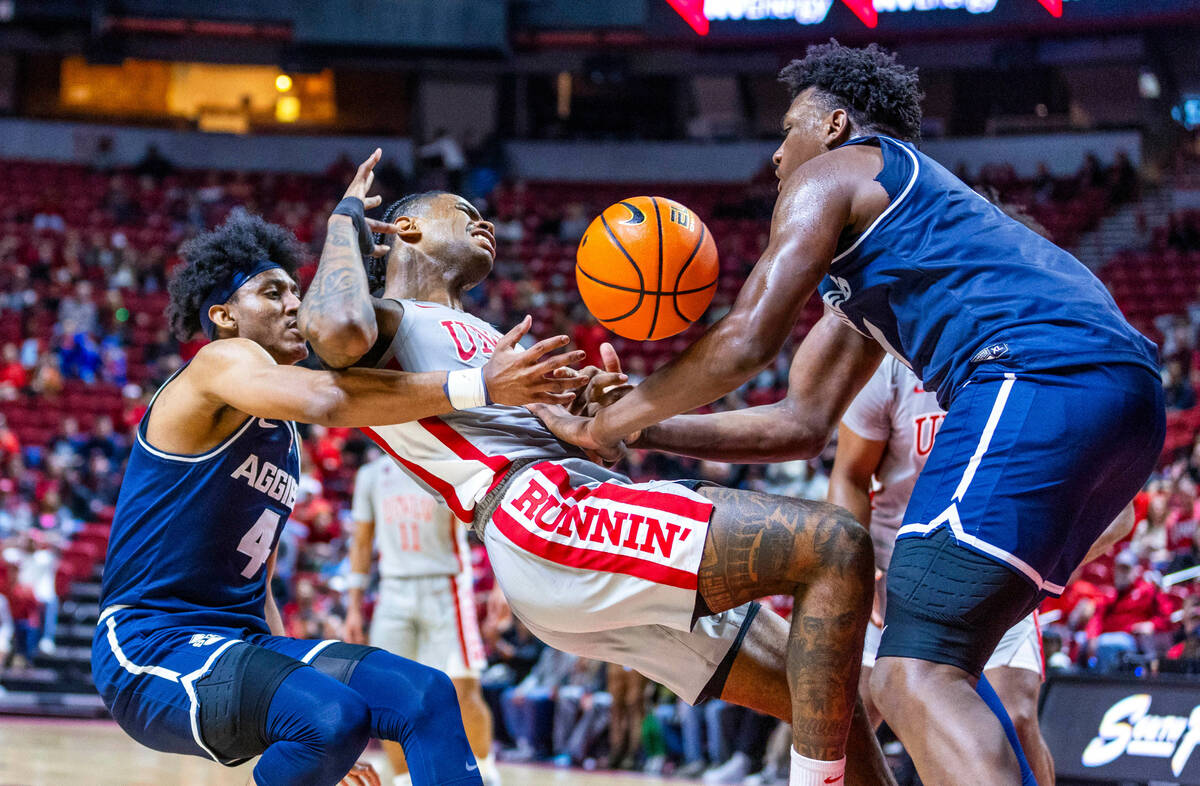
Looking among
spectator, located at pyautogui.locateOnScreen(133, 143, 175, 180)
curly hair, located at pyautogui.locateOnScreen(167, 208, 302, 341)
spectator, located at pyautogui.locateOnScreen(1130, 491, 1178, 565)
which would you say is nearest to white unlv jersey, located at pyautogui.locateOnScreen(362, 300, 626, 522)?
curly hair, located at pyautogui.locateOnScreen(167, 208, 302, 341)

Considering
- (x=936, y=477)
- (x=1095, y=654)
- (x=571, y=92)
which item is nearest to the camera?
(x=936, y=477)

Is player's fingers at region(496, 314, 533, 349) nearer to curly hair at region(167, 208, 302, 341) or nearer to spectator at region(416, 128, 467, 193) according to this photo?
curly hair at region(167, 208, 302, 341)

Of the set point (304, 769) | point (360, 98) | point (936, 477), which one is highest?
point (360, 98)

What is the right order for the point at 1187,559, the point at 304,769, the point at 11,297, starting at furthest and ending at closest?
the point at 11,297 → the point at 1187,559 → the point at 304,769

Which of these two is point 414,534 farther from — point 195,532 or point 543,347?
point 543,347

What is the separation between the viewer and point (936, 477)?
2.69 m

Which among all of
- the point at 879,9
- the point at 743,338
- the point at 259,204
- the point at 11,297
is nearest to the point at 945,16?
the point at 879,9

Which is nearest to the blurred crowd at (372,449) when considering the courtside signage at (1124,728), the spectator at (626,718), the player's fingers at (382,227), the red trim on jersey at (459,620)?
the spectator at (626,718)

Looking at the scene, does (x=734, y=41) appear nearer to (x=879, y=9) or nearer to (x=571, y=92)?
(x=879, y=9)

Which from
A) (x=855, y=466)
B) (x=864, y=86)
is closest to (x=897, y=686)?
(x=864, y=86)

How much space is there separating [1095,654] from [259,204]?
59.3 ft

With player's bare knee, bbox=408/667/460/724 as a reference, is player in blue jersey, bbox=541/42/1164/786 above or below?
above

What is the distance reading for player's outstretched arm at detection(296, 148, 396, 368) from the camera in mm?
3193

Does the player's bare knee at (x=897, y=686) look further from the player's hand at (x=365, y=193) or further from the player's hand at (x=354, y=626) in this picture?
the player's hand at (x=354, y=626)
